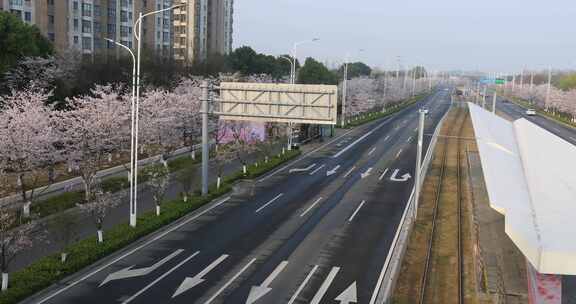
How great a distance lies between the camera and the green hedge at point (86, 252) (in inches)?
816

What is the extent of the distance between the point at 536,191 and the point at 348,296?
29.0 feet

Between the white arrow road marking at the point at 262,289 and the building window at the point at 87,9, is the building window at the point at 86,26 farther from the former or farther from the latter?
the white arrow road marking at the point at 262,289

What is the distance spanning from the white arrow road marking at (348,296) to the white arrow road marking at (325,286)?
28.2 inches

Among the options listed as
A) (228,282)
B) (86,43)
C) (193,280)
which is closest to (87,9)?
(86,43)

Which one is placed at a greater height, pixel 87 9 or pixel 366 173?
pixel 87 9

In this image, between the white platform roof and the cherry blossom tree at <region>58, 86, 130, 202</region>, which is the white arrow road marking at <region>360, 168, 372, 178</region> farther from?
the cherry blossom tree at <region>58, 86, 130, 202</region>

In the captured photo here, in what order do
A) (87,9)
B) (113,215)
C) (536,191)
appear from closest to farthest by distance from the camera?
(536,191) → (113,215) → (87,9)

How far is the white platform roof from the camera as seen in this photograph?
13.3m

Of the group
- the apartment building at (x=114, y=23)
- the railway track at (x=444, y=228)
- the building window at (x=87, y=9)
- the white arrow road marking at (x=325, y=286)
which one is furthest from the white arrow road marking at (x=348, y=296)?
the building window at (x=87, y=9)

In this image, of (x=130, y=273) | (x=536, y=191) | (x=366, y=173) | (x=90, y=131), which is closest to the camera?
(x=536, y=191)

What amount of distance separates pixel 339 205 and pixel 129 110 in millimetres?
17852

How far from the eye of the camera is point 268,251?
87.1 ft

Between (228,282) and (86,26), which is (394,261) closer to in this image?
(228,282)

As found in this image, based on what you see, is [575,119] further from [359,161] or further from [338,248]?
[338,248]
